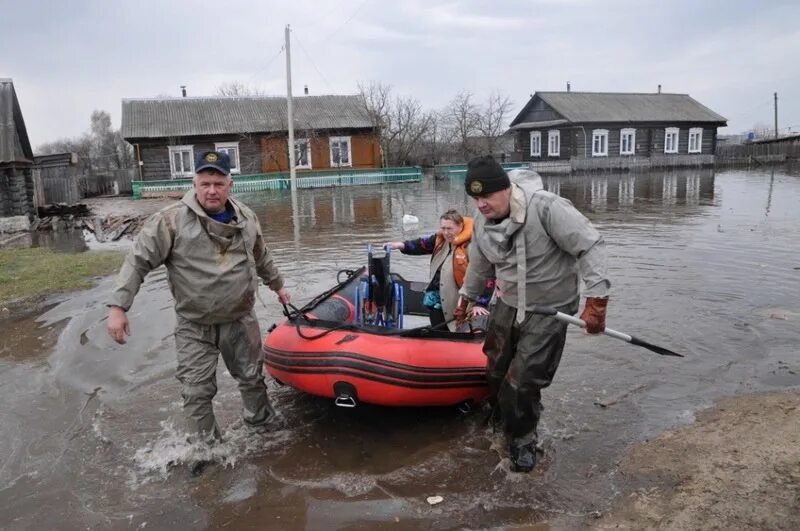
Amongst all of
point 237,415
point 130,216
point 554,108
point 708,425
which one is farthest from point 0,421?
point 554,108

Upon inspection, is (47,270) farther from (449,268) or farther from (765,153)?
(765,153)

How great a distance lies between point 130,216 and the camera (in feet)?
60.0

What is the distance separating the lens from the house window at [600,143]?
38.4 metres

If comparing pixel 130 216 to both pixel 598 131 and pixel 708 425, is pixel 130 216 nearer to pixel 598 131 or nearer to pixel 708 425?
pixel 708 425

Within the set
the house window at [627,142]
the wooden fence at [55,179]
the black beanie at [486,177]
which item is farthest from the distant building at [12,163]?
the house window at [627,142]

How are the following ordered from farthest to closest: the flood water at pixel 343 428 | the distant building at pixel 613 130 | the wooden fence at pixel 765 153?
the wooden fence at pixel 765 153 < the distant building at pixel 613 130 < the flood water at pixel 343 428

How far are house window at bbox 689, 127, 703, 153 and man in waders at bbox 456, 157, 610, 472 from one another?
139ft

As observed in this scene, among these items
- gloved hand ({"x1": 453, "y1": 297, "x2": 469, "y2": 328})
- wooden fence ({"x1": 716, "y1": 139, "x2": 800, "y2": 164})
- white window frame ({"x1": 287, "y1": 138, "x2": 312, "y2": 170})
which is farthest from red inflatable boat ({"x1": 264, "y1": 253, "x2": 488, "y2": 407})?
wooden fence ({"x1": 716, "y1": 139, "x2": 800, "y2": 164})

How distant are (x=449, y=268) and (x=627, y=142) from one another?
1496 inches

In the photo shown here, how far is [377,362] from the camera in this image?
162 inches

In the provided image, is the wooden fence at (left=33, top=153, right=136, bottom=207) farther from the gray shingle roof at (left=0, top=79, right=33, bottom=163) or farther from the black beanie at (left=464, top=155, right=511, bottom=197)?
the black beanie at (left=464, top=155, right=511, bottom=197)

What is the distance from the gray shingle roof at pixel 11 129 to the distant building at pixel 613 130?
88.1 ft

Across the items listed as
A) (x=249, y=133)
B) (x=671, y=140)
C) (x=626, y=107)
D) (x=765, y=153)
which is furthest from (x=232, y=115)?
(x=765, y=153)

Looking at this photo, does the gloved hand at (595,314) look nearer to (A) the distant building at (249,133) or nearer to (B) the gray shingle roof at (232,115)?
(A) the distant building at (249,133)
